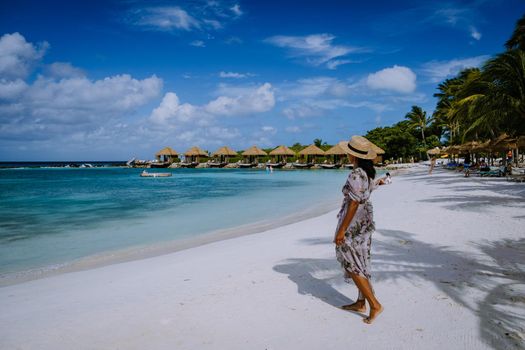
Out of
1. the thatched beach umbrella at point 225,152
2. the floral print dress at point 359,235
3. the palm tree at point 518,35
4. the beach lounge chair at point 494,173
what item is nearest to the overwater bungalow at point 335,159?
the thatched beach umbrella at point 225,152

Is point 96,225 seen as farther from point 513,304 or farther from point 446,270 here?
point 513,304

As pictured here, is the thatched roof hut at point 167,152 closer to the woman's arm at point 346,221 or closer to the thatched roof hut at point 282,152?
the thatched roof hut at point 282,152

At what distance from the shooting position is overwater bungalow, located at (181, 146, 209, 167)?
6180 cm

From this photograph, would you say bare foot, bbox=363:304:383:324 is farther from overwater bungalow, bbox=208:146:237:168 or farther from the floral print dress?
overwater bungalow, bbox=208:146:237:168

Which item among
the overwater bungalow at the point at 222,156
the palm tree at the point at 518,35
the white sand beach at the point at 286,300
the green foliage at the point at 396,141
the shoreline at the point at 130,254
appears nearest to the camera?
the white sand beach at the point at 286,300

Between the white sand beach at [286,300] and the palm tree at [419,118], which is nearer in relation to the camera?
the white sand beach at [286,300]

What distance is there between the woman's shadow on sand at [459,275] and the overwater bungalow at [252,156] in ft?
163

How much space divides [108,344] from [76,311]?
3.22 feet

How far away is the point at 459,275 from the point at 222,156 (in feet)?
193

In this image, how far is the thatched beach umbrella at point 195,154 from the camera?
2425 inches

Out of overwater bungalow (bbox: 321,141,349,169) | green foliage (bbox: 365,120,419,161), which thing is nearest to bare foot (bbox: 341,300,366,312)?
overwater bungalow (bbox: 321,141,349,169)

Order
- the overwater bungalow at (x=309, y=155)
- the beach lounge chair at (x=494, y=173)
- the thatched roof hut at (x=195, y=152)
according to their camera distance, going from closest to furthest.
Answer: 1. the beach lounge chair at (x=494, y=173)
2. the overwater bungalow at (x=309, y=155)
3. the thatched roof hut at (x=195, y=152)

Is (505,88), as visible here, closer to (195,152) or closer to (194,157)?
(195,152)

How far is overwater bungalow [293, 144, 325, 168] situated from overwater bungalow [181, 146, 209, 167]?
62.8ft
